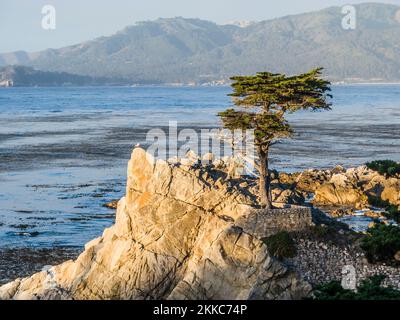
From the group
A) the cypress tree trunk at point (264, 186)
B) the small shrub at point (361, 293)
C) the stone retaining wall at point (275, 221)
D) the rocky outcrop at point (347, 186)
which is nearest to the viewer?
the small shrub at point (361, 293)

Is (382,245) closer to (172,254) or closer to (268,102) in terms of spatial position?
(172,254)

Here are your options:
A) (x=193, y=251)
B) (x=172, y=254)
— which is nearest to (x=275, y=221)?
(x=193, y=251)

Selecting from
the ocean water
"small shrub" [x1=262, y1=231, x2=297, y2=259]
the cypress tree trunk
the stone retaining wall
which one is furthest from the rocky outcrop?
"small shrub" [x1=262, y1=231, x2=297, y2=259]

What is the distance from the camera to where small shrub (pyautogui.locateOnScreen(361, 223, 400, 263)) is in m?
29.0

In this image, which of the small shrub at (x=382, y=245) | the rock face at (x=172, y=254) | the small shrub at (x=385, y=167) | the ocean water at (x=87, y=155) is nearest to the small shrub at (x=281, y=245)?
the rock face at (x=172, y=254)

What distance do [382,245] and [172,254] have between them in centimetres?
710

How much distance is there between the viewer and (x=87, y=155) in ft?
249

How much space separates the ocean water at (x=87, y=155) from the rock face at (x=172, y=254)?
7.28 meters

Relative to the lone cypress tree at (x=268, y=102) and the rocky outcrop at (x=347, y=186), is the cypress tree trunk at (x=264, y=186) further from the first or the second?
the rocky outcrop at (x=347, y=186)

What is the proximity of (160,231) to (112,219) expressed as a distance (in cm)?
1534

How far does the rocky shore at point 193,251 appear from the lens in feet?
88.1

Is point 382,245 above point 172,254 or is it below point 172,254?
above

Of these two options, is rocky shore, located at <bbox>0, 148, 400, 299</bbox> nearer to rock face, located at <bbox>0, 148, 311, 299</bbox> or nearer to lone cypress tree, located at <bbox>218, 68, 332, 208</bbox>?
rock face, located at <bbox>0, 148, 311, 299</bbox>
